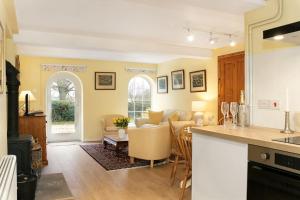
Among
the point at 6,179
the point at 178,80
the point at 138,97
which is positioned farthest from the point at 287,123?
the point at 138,97

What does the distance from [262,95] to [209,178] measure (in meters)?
1.00

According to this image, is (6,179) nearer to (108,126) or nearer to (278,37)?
(278,37)

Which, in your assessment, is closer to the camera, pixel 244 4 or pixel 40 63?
pixel 244 4

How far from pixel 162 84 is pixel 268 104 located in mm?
6013

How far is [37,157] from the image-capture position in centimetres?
409

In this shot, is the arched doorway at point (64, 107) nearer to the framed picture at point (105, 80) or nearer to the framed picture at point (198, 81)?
the framed picture at point (105, 80)

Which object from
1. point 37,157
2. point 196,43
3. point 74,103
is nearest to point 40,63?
point 74,103

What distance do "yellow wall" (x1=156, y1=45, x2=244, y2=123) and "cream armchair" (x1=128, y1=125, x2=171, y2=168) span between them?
1.85m

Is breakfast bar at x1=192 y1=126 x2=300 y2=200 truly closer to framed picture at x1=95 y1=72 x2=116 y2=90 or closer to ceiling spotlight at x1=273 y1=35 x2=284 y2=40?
ceiling spotlight at x1=273 y1=35 x2=284 y2=40

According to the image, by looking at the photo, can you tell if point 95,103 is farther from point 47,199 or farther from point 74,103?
point 47,199

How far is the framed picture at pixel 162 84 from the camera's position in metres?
8.21

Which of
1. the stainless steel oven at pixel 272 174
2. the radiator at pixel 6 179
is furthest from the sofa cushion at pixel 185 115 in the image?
the radiator at pixel 6 179

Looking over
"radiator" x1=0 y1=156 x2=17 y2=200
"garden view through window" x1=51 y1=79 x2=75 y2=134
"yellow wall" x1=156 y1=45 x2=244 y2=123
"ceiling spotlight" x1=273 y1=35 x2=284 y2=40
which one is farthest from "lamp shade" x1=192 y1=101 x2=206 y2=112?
"radiator" x1=0 y1=156 x2=17 y2=200

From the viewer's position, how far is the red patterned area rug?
4.77 metres
